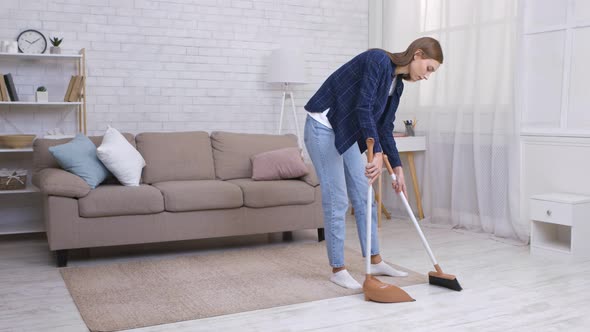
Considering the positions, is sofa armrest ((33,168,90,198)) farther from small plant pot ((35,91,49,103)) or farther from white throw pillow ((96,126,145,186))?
small plant pot ((35,91,49,103))

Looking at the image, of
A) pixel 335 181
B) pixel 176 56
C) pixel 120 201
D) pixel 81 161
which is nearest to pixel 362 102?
pixel 335 181

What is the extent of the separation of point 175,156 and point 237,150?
0.47 metres

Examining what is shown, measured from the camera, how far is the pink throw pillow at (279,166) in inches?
179

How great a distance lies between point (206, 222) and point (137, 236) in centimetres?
45

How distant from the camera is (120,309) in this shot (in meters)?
3.01

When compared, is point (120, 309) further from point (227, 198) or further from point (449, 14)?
point (449, 14)

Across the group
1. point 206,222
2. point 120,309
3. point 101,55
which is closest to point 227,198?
point 206,222

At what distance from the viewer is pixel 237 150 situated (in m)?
4.89

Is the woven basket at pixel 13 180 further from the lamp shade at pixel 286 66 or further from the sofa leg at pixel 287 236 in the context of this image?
the lamp shade at pixel 286 66

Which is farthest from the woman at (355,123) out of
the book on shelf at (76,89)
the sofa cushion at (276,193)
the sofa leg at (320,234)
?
the book on shelf at (76,89)

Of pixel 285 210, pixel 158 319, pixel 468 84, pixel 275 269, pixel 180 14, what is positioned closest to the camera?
pixel 158 319

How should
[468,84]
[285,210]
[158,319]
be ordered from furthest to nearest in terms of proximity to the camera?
[468,84] → [285,210] → [158,319]

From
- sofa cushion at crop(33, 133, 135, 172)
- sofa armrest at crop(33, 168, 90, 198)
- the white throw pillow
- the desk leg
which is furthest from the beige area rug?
the desk leg

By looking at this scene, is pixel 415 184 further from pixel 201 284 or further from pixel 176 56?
pixel 201 284
